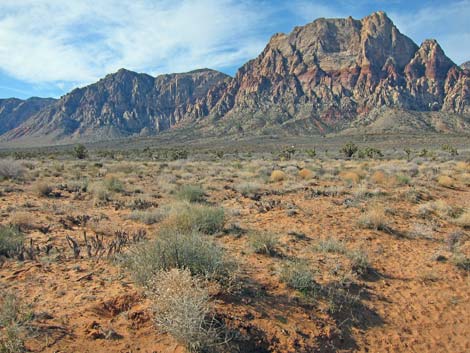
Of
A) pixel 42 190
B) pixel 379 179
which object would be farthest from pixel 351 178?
pixel 42 190

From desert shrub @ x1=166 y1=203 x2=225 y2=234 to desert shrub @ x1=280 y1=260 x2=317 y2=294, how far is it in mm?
2768

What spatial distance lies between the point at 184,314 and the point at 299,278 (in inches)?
99.9

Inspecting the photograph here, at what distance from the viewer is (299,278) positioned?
19.7ft

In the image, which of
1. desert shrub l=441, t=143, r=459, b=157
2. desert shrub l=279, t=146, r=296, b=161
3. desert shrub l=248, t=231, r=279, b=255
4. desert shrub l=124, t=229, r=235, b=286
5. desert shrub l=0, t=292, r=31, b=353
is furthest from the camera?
desert shrub l=279, t=146, r=296, b=161

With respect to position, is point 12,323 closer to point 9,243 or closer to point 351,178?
point 9,243

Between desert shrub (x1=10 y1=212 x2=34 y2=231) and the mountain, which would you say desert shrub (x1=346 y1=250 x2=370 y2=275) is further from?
the mountain

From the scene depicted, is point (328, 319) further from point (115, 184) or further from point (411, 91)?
point (411, 91)

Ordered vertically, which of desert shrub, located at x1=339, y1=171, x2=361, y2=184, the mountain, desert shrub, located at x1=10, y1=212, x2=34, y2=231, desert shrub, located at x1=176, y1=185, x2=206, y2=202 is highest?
the mountain

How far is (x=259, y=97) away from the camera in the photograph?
174125mm

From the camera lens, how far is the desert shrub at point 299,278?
5949mm

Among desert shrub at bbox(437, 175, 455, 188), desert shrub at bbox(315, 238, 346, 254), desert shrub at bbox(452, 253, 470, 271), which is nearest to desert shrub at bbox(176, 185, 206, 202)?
desert shrub at bbox(315, 238, 346, 254)

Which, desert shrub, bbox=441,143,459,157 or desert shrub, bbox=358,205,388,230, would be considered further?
desert shrub, bbox=441,143,459,157

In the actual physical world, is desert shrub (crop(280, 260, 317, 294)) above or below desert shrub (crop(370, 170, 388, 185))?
above

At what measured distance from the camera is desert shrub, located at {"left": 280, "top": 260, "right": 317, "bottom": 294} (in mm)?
5949
